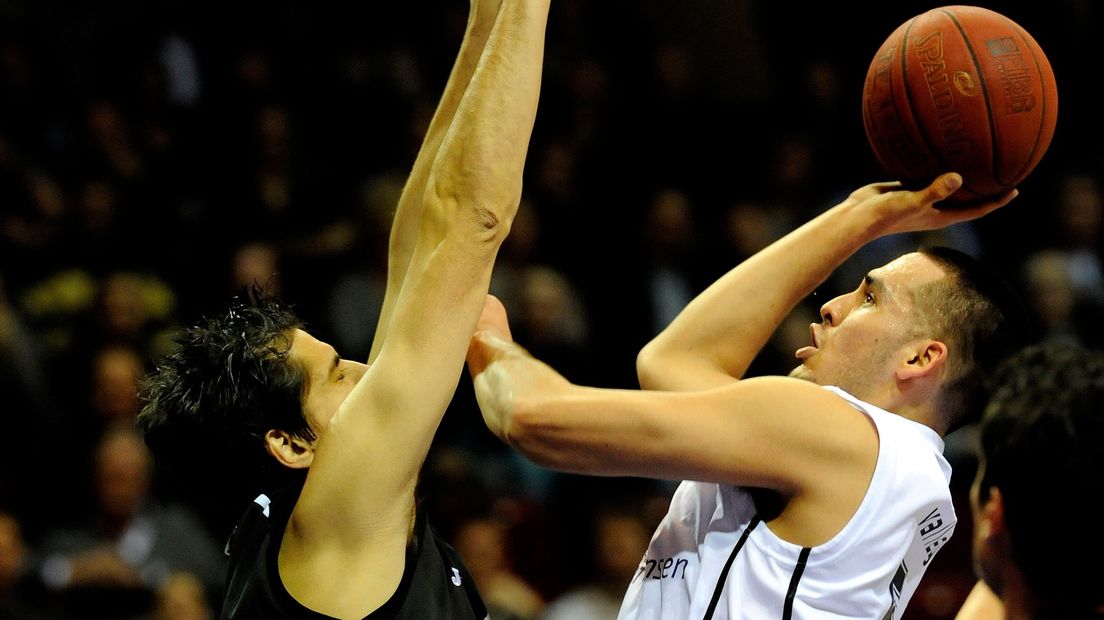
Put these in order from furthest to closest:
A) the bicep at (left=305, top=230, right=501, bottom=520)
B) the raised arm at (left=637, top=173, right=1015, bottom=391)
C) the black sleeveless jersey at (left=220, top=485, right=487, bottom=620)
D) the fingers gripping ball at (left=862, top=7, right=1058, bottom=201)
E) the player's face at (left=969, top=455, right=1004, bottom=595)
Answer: the raised arm at (left=637, top=173, right=1015, bottom=391)
the fingers gripping ball at (left=862, top=7, right=1058, bottom=201)
the black sleeveless jersey at (left=220, top=485, right=487, bottom=620)
the bicep at (left=305, top=230, right=501, bottom=520)
the player's face at (left=969, top=455, right=1004, bottom=595)

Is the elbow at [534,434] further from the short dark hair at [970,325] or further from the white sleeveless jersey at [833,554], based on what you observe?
the short dark hair at [970,325]

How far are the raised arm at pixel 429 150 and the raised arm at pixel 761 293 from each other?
0.73 metres

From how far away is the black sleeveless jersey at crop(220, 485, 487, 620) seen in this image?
111 inches

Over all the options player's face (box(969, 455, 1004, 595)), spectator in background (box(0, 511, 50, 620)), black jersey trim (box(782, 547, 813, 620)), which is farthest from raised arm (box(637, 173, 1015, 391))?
spectator in background (box(0, 511, 50, 620))

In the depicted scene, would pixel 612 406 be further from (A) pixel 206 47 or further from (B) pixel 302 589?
(A) pixel 206 47

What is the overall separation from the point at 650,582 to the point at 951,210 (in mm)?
1230

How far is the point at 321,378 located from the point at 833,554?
128 centimetres

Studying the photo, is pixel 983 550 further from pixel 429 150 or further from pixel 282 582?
pixel 429 150

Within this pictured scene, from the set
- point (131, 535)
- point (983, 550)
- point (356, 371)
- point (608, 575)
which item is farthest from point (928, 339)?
point (131, 535)

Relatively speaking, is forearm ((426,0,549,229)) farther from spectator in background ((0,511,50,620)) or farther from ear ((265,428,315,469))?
spectator in background ((0,511,50,620))

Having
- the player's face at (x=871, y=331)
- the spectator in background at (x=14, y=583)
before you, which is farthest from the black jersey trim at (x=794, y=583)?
the spectator in background at (x=14, y=583)

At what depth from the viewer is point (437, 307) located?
2.76 m

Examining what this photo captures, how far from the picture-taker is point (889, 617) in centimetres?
304

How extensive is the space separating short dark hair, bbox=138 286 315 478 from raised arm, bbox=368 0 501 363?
403 millimetres
